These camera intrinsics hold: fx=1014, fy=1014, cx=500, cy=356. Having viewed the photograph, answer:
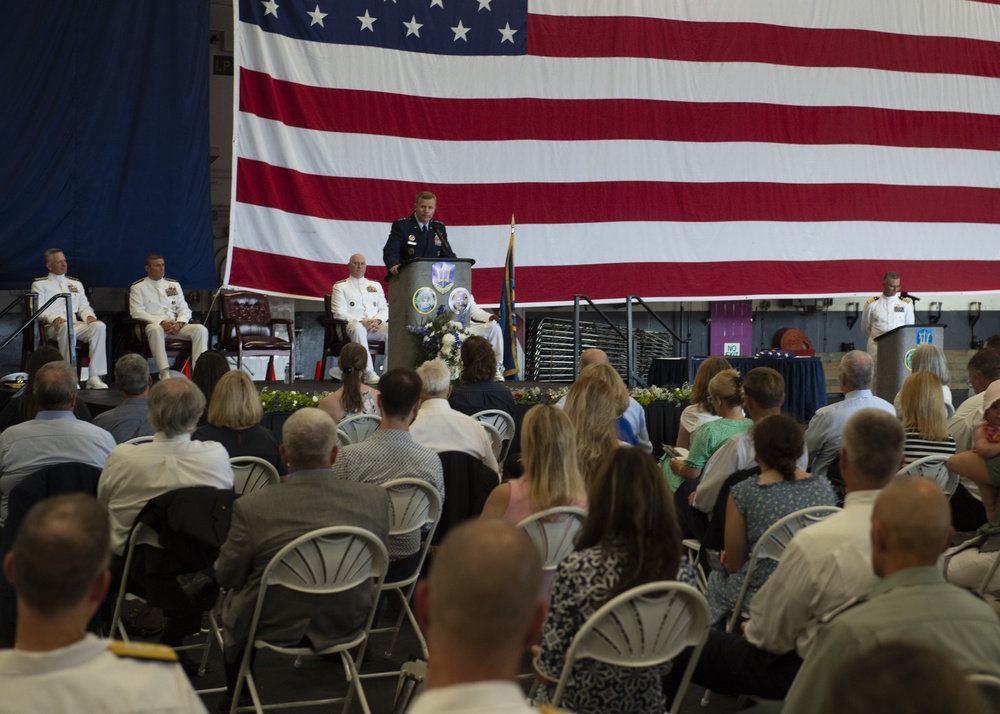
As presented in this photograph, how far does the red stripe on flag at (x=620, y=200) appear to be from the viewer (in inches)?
376

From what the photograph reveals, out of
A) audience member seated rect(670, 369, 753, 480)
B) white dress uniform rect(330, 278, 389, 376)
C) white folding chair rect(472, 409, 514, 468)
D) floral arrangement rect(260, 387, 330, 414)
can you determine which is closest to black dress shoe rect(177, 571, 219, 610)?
audience member seated rect(670, 369, 753, 480)

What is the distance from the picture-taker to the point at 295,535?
2559 mm

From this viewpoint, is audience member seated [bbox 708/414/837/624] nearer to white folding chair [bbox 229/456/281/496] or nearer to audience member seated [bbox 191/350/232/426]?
white folding chair [bbox 229/456/281/496]

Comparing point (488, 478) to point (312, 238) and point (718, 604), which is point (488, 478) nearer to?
point (718, 604)

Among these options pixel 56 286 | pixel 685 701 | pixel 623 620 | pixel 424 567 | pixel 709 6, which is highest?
pixel 709 6

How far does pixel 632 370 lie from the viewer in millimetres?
8438

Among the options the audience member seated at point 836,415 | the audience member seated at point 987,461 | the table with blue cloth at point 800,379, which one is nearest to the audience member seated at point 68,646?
the audience member seated at point 987,461

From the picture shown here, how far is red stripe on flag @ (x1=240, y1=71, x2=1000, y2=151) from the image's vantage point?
9594 millimetres

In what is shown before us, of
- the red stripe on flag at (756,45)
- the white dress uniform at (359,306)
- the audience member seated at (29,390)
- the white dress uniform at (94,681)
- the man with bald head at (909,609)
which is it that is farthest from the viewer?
the red stripe on flag at (756,45)

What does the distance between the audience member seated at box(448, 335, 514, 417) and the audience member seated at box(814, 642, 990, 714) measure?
4.30m

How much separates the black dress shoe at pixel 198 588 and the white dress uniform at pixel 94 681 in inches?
Answer: 60.2

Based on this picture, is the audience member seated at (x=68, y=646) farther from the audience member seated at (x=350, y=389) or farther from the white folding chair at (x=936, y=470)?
the audience member seated at (x=350, y=389)

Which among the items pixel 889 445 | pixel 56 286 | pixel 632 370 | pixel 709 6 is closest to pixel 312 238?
pixel 56 286

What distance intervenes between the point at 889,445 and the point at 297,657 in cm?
211
